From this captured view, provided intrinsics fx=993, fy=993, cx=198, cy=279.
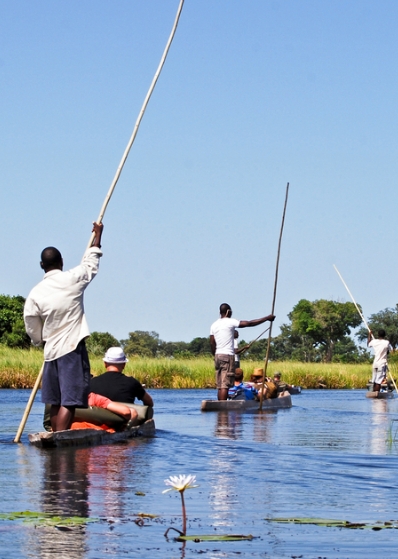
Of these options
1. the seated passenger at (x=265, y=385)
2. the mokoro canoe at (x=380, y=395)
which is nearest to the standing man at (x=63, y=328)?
the seated passenger at (x=265, y=385)

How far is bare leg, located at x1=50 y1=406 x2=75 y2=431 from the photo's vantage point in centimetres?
898

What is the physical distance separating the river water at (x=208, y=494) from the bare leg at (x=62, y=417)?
332mm

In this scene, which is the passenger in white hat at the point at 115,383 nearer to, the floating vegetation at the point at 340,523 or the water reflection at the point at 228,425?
the water reflection at the point at 228,425

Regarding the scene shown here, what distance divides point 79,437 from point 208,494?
2964mm

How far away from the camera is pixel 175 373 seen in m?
32.3

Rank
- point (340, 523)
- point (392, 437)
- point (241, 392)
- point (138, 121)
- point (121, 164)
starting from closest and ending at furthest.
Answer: point (340, 523)
point (121, 164)
point (138, 121)
point (392, 437)
point (241, 392)

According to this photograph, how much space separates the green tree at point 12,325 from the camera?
47794 mm

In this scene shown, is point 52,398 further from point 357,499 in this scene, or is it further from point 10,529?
point 10,529

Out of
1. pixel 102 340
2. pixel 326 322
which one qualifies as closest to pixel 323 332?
pixel 326 322

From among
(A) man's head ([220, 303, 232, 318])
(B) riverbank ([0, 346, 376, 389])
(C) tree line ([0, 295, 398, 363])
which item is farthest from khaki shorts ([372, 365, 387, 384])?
(C) tree line ([0, 295, 398, 363])

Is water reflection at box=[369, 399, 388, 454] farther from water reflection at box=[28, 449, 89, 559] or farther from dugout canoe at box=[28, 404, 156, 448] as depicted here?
water reflection at box=[28, 449, 89, 559]

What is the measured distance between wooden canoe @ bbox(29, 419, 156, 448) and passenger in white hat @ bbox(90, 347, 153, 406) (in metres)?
0.37

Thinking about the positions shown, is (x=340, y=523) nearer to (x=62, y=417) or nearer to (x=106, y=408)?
(x=62, y=417)

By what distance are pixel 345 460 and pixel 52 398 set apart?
2.69m
